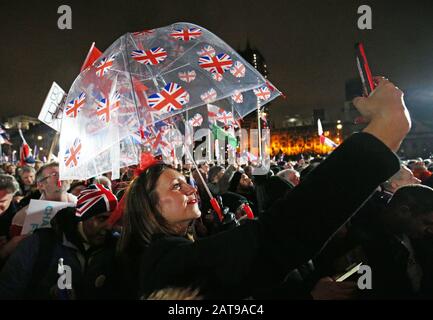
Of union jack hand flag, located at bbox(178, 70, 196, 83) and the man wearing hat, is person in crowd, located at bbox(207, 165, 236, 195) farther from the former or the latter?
the man wearing hat

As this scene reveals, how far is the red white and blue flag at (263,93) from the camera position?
18.7ft

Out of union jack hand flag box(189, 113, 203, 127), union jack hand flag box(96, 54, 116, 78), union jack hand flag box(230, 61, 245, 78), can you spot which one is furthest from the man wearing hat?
union jack hand flag box(189, 113, 203, 127)

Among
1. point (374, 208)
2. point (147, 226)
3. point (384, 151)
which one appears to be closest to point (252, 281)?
point (384, 151)

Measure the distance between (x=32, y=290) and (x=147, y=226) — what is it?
1.55 meters

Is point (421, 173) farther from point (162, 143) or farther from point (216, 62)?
point (216, 62)

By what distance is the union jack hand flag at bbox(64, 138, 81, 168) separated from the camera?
10.2 ft

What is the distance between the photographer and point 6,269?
9.25ft

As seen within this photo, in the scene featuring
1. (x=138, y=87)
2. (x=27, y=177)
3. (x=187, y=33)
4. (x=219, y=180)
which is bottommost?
(x=219, y=180)

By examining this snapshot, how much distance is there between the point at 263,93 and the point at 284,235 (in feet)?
16.5

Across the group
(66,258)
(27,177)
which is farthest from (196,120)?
(66,258)

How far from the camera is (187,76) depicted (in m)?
4.34

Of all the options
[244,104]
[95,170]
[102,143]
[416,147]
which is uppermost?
A: [244,104]

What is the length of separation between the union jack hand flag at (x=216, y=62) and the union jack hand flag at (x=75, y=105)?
1509mm
